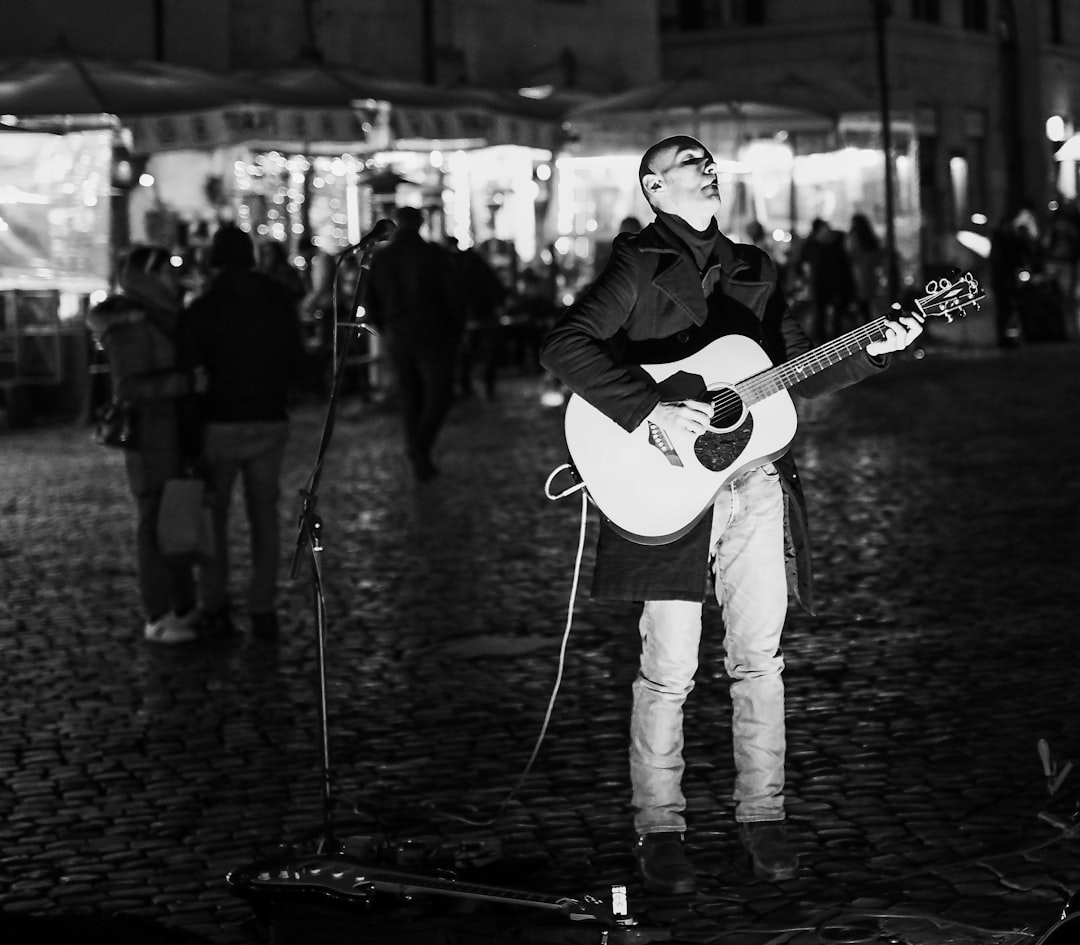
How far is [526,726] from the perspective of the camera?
792 centimetres

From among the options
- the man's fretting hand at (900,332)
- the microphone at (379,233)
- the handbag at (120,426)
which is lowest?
the handbag at (120,426)

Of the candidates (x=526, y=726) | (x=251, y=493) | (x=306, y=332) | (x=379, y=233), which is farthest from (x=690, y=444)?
(x=306, y=332)

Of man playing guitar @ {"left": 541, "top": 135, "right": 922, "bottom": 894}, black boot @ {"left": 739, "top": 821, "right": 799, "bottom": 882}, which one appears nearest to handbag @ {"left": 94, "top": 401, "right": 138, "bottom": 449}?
man playing guitar @ {"left": 541, "top": 135, "right": 922, "bottom": 894}

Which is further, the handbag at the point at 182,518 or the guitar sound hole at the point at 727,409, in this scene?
the handbag at the point at 182,518

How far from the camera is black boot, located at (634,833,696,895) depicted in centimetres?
575

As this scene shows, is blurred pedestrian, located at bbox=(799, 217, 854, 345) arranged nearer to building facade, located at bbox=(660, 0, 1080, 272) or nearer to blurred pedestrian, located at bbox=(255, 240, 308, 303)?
blurred pedestrian, located at bbox=(255, 240, 308, 303)

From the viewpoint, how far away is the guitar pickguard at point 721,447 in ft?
18.9

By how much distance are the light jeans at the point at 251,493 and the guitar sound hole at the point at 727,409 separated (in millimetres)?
4544

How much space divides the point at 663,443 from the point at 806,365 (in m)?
0.41

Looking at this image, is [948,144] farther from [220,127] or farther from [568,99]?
[220,127]

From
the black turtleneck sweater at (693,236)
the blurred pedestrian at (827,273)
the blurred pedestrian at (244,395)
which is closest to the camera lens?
the black turtleneck sweater at (693,236)

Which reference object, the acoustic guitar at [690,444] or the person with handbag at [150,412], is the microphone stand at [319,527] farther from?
the person with handbag at [150,412]

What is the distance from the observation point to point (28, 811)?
Answer: 697 cm

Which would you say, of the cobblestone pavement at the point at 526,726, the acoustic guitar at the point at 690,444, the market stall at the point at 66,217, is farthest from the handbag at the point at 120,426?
the market stall at the point at 66,217
